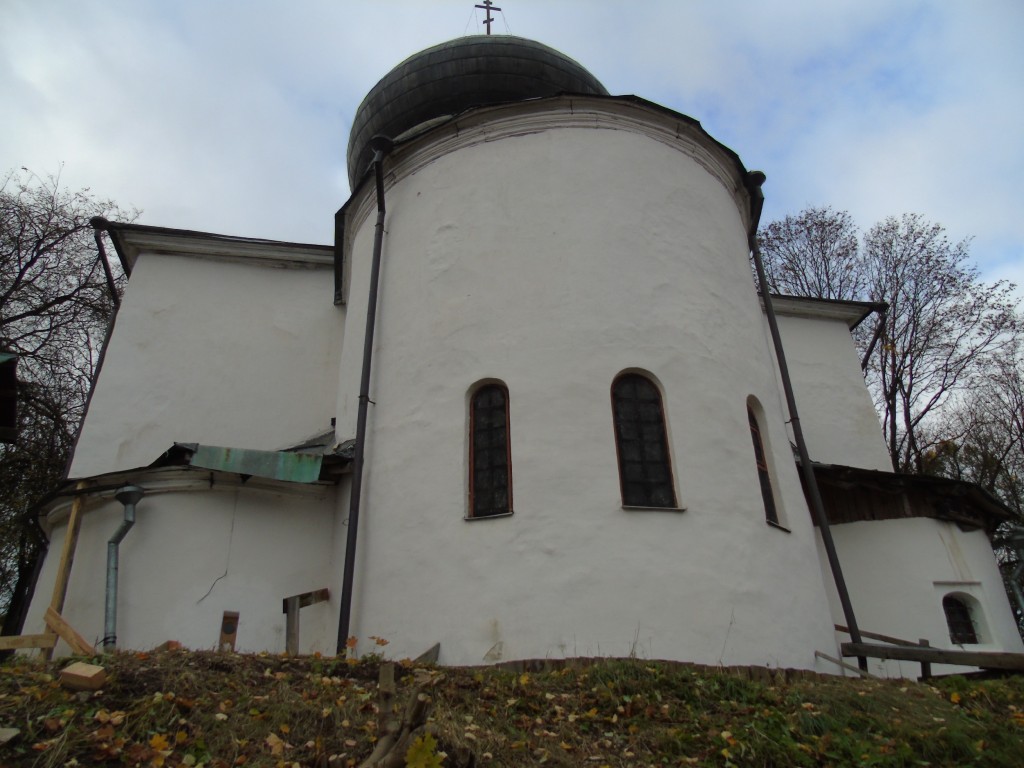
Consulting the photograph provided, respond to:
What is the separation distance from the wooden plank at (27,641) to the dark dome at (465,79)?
27.9 ft

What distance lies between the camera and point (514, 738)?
4.70 metres

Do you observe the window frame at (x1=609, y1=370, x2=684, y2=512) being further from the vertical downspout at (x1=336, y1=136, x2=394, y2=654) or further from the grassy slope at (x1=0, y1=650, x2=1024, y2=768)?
the vertical downspout at (x1=336, y1=136, x2=394, y2=654)

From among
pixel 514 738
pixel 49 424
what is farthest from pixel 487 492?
pixel 49 424

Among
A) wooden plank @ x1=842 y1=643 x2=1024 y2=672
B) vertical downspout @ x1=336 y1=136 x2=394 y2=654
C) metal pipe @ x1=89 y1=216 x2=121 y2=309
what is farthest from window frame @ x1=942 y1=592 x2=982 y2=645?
metal pipe @ x1=89 y1=216 x2=121 y2=309

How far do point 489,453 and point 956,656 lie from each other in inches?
173

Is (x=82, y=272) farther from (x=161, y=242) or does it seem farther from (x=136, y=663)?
(x=136, y=663)

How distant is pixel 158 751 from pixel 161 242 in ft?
35.5

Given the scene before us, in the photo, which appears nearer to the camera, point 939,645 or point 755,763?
point 755,763

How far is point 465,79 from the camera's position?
40.5 ft

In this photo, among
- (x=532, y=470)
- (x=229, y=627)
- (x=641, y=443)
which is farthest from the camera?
(x=229, y=627)

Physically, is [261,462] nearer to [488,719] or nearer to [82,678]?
[82,678]

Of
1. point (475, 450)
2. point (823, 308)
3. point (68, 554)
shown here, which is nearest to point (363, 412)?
point (475, 450)

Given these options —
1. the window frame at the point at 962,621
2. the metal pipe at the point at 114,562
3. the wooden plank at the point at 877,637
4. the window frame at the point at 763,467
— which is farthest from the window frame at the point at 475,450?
the window frame at the point at 962,621

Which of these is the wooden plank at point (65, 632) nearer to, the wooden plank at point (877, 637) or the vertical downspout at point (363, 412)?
the vertical downspout at point (363, 412)
